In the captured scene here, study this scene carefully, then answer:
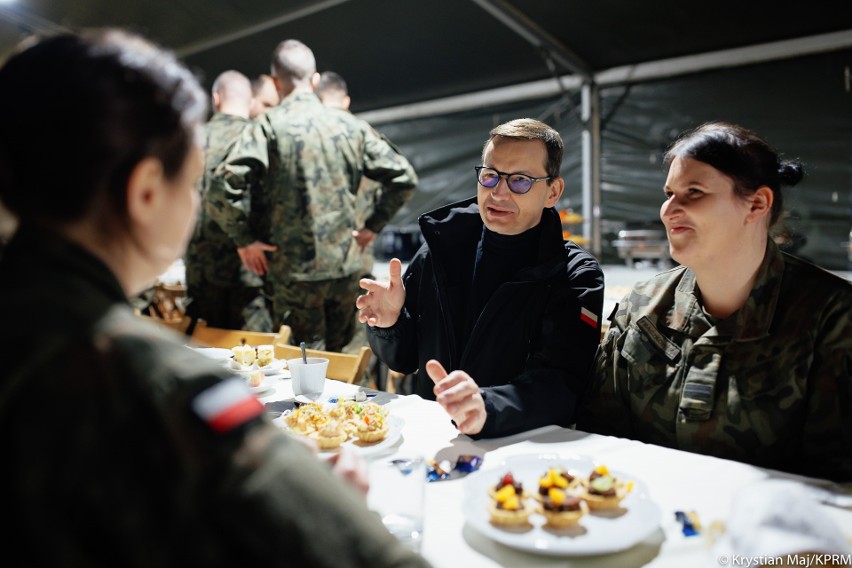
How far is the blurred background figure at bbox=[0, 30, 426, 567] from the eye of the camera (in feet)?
1.63

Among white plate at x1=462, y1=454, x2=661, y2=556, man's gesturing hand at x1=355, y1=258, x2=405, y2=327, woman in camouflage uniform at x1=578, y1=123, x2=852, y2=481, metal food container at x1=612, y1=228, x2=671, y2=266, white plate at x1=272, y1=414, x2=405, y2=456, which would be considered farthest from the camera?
metal food container at x1=612, y1=228, x2=671, y2=266

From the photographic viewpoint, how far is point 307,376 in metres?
1.72

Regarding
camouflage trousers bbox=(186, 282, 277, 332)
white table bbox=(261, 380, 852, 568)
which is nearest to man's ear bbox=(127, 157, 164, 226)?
white table bbox=(261, 380, 852, 568)

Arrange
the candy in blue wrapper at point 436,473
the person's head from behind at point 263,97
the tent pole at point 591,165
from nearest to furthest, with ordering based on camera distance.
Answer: the candy in blue wrapper at point 436,473, the person's head from behind at point 263,97, the tent pole at point 591,165

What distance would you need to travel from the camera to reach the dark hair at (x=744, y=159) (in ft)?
4.98

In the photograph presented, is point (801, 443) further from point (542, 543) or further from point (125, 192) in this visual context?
point (125, 192)

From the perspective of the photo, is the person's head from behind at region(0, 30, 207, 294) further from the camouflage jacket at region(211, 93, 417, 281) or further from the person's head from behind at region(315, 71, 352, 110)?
the person's head from behind at region(315, 71, 352, 110)

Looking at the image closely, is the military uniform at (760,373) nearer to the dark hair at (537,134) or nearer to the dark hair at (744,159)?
the dark hair at (744,159)

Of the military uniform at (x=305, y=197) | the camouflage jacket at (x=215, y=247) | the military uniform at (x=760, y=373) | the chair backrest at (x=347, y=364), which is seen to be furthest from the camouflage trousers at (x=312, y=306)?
the military uniform at (x=760, y=373)

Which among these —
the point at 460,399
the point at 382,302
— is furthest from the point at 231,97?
the point at 460,399

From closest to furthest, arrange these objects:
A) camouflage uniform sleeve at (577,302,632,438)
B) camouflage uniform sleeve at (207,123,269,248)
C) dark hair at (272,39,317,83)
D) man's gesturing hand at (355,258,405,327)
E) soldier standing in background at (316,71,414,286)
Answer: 1. camouflage uniform sleeve at (577,302,632,438)
2. man's gesturing hand at (355,258,405,327)
3. camouflage uniform sleeve at (207,123,269,248)
4. dark hair at (272,39,317,83)
5. soldier standing in background at (316,71,414,286)

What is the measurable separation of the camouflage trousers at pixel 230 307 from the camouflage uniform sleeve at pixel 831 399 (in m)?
3.34

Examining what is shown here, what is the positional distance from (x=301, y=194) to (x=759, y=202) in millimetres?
2533

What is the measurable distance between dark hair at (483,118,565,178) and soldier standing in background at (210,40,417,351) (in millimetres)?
1734
